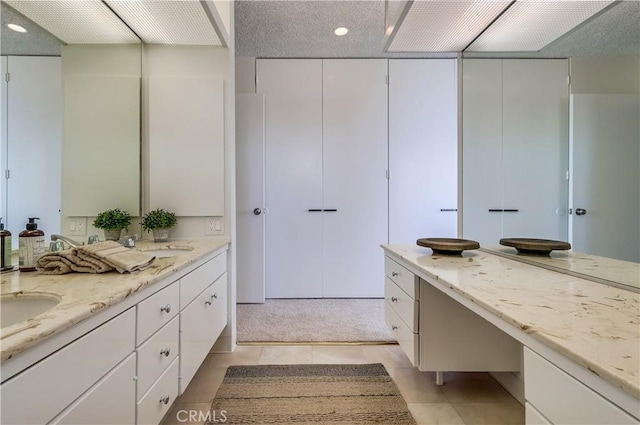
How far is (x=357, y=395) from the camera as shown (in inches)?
59.8

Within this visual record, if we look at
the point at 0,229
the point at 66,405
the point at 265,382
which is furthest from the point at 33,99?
the point at 265,382

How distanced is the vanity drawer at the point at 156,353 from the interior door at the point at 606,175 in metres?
1.79

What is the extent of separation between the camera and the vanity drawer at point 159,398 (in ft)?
3.10

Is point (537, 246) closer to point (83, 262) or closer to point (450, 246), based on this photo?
point (450, 246)

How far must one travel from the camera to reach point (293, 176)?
3.05 metres

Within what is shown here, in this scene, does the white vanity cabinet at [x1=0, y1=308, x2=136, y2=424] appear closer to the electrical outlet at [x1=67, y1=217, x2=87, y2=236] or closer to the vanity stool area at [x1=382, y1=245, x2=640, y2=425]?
the electrical outlet at [x1=67, y1=217, x2=87, y2=236]

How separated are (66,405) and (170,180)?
1.64 meters

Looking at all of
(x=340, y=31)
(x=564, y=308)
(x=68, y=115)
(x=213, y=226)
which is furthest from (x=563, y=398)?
(x=340, y=31)

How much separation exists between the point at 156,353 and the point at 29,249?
0.62 meters

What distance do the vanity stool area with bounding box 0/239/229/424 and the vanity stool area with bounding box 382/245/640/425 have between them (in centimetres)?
103

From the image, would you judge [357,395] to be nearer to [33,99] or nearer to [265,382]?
[265,382]

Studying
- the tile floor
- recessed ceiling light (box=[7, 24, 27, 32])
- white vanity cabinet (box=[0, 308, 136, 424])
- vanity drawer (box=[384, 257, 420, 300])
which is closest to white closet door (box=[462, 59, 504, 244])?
vanity drawer (box=[384, 257, 420, 300])

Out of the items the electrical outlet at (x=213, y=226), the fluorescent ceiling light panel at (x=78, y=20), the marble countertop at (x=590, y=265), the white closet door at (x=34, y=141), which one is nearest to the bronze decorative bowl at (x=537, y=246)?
the marble countertop at (x=590, y=265)

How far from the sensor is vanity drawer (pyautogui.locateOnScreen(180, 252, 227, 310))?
4.19 ft
